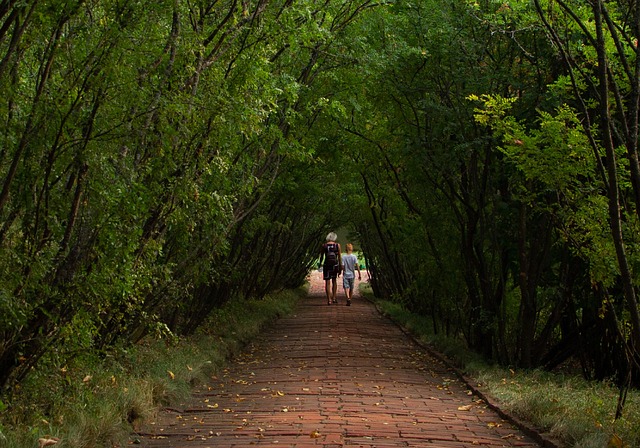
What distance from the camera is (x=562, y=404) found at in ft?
31.0

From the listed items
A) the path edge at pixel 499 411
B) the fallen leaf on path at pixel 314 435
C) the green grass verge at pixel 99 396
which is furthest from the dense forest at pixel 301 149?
the fallen leaf on path at pixel 314 435

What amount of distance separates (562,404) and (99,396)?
14.5ft

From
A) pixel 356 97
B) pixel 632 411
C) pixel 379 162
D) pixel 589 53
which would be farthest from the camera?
pixel 379 162

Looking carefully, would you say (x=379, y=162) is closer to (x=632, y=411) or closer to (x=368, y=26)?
(x=368, y=26)

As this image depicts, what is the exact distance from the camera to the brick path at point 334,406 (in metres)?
8.52

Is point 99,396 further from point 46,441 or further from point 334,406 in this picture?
point 334,406

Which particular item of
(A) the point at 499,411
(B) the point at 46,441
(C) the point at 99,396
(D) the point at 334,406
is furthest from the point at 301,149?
(B) the point at 46,441

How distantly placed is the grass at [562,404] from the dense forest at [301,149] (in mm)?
586

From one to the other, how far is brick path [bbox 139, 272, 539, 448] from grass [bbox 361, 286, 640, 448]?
27cm

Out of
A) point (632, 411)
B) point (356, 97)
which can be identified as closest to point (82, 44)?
point (632, 411)

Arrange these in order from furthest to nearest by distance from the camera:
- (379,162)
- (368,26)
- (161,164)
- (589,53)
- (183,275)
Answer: (379,162)
(368,26)
(183,275)
(589,53)
(161,164)

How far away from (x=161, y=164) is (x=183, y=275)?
Answer: 459cm

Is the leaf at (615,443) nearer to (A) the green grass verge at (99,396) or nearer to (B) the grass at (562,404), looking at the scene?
(B) the grass at (562,404)

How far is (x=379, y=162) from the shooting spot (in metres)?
22.6
